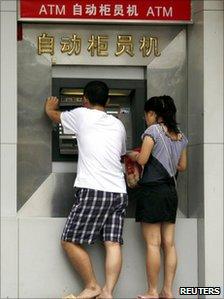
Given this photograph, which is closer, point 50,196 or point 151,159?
point 151,159

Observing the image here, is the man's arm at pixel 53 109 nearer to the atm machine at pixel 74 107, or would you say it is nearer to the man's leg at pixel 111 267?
the atm machine at pixel 74 107

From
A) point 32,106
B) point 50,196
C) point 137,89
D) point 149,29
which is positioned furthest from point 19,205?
point 149,29

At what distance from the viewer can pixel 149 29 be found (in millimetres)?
7117

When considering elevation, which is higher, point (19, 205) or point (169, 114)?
point (169, 114)

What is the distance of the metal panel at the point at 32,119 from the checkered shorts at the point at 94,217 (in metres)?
0.71

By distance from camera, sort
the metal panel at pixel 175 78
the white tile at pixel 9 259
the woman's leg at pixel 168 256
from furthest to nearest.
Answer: the metal panel at pixel 175 78 < the white tile at pixel 9 259 < the woman's leg at pixel 168 256

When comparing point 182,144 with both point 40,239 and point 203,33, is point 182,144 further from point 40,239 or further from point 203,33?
point 40,239

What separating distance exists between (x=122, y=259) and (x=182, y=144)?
3.83 ft

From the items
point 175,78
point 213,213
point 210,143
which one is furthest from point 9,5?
point 213,213

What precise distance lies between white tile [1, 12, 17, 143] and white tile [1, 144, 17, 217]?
0.11m

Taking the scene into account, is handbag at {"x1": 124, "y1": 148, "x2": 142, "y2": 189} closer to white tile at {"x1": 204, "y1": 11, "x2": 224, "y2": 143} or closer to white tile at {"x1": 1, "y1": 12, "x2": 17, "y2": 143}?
white tile at {"x1": 204, "y1": 11, "x2": 224, "y2": 143}

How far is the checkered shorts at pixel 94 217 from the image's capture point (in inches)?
248

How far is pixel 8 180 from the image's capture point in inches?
265

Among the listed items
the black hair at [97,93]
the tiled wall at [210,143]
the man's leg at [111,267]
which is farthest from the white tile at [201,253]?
the black hair at [97,93]
